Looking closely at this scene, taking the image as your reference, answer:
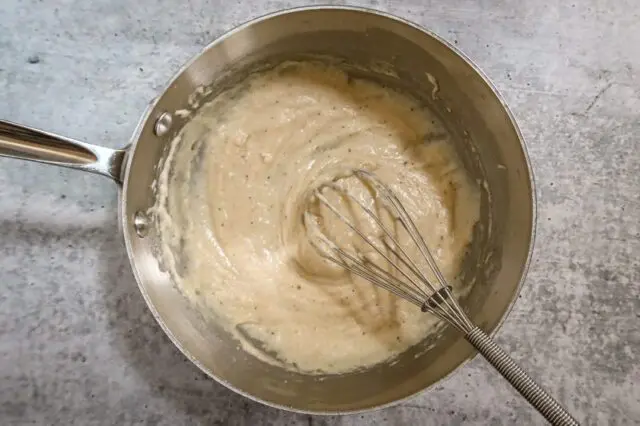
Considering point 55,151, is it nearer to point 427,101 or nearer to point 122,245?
point 122,245

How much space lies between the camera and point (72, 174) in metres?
1.30

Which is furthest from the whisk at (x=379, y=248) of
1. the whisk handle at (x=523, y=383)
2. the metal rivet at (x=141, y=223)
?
the metal rivet at (x=141, y=223)

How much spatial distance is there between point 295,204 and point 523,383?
24.1 inches

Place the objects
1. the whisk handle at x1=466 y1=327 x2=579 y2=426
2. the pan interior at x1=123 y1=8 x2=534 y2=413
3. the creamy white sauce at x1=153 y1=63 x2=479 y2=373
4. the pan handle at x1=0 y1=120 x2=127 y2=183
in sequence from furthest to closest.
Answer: the creamy white sauce at x1=153 y1=63 x2=479 y2=373, the pan interior at x1=123 y1=8 x2=534 y2=413, the pan handle at x1=0 y1=120 x2=127 y2=183, the whisk handle at x1=466 y1=327 x2=579 y2=426

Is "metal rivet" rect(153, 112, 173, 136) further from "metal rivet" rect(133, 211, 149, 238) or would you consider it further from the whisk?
the whisk

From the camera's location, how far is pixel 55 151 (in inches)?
40.6

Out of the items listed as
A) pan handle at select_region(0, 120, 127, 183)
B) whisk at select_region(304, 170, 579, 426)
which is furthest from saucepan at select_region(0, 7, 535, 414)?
whisk at select_region(304, 170, 579, 426)

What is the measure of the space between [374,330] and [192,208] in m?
0.48

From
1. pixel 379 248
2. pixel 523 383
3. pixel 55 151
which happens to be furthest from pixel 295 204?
pixel 523 383

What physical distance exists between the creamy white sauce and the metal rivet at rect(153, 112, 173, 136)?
55 mm

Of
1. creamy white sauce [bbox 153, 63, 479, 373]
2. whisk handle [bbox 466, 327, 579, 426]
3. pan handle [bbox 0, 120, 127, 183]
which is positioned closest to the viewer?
whisk handle [bbox 466, 327, 579, 426]

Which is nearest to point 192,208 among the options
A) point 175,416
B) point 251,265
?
point 251,265

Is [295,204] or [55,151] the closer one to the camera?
[55,151]

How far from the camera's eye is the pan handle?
1.01 metres
